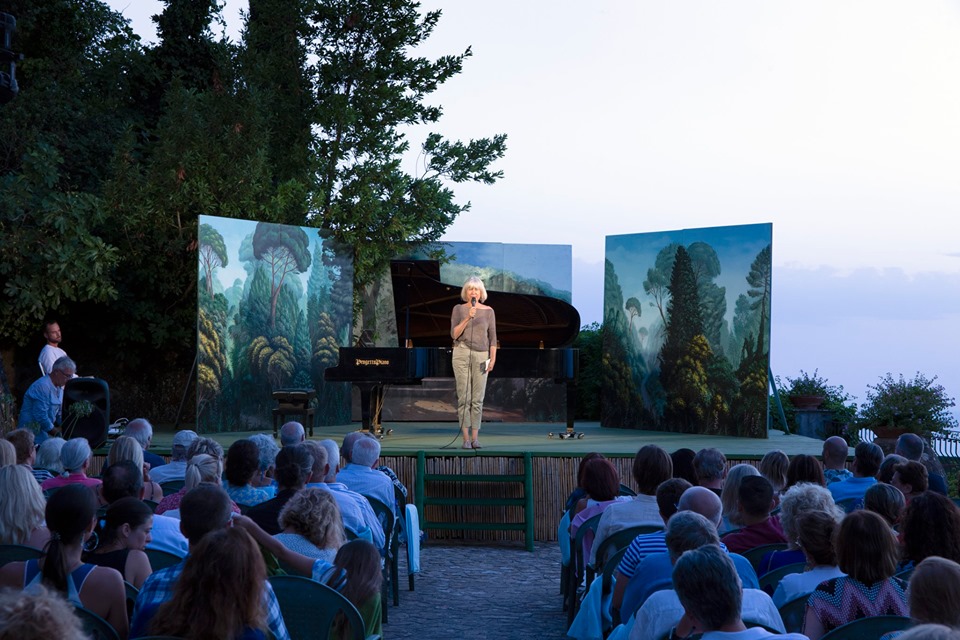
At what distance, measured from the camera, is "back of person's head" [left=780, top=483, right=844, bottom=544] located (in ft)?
12.9

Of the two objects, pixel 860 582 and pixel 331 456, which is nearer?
pixel 860 582

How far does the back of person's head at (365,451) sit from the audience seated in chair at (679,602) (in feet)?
10.3

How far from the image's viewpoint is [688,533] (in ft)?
11.2

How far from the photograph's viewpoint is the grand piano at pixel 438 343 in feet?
38.0

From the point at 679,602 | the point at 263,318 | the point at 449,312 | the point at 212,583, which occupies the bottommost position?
the point at 679,602

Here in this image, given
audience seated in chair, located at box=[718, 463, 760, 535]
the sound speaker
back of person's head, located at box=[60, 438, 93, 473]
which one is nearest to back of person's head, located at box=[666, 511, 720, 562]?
audience seated in chair, located at box=[718, 463, 760, 535]

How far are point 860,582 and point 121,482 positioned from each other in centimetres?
295

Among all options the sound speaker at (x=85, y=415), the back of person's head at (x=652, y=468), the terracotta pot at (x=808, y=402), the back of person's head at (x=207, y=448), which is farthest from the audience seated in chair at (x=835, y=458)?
the terracotta pot at (x=808, y=402)

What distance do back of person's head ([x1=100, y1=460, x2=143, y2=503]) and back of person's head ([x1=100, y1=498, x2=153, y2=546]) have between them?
87 centimetres

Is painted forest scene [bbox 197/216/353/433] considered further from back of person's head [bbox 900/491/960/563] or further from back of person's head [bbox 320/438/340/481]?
back of person's head [bbox 900/491/960/563]

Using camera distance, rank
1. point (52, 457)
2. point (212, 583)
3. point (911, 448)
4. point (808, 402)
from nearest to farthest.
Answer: point (212, 583), point (52, 457), point (911, 448), point (808, 402)

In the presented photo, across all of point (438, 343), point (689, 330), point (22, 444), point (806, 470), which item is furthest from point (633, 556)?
point (689, 330)

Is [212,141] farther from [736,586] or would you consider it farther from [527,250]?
[736,586]

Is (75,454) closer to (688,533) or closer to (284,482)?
(284,482)
